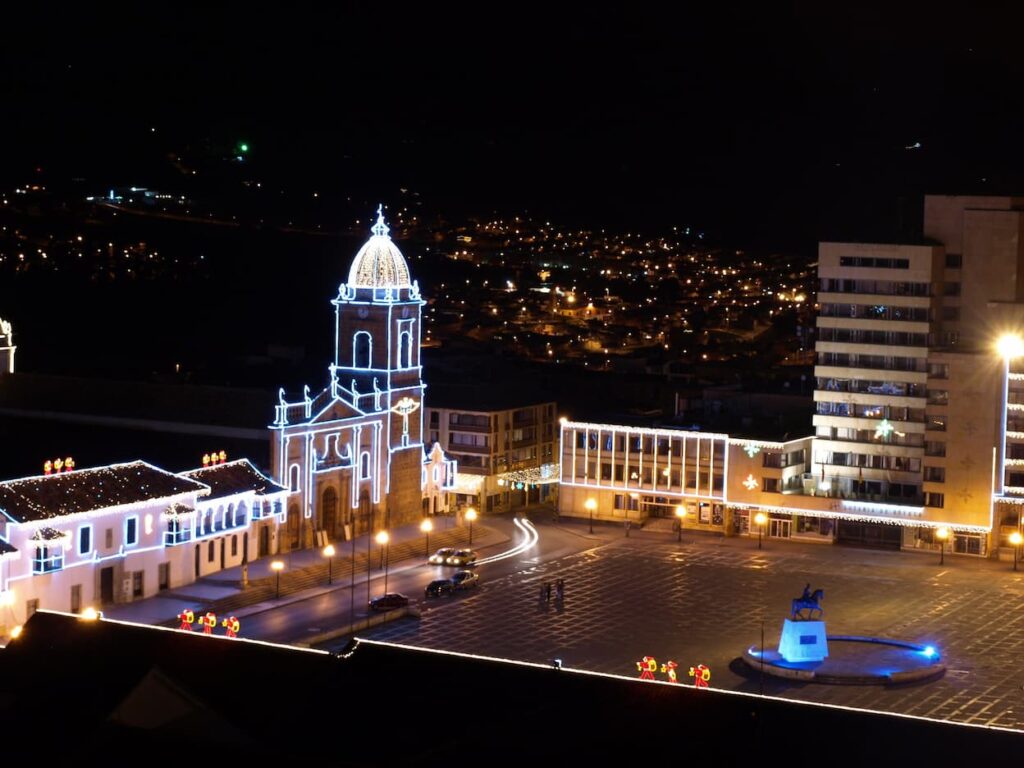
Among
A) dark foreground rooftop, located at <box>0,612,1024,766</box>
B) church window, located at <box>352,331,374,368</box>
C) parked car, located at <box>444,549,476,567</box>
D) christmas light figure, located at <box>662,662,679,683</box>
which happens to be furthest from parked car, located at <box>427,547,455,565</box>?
dark foreground rooftop, located at <box>0,612,1024,766</box>

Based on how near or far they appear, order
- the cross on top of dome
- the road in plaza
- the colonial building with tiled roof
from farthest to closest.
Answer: the cross on top of dome
the road in plaza
the colonial building with tiled roof

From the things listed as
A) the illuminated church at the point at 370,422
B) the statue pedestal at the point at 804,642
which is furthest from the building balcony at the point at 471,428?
the statue pedestal at the point at 804,642

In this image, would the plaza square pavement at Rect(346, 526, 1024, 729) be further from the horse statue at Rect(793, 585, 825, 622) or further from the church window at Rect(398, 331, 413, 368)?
the church window at Rect(398, 331, 413, 368)

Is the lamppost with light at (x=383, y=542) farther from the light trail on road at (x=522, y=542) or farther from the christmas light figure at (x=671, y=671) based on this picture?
the christmas light figure at (x=671, y=671)

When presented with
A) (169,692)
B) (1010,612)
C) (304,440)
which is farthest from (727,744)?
(304,440)

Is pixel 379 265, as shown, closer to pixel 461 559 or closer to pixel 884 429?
pixel 461 559

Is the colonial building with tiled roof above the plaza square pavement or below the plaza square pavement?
above

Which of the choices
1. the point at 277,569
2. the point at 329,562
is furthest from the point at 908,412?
the point at 277,569
